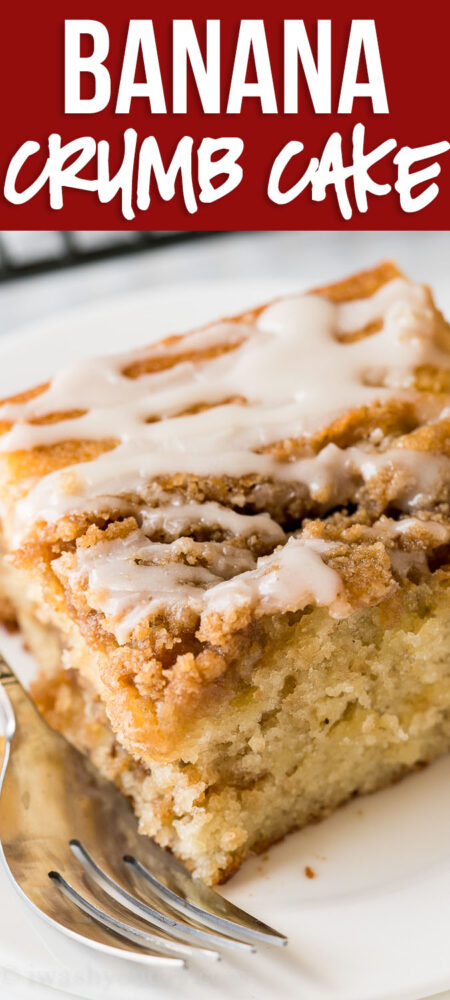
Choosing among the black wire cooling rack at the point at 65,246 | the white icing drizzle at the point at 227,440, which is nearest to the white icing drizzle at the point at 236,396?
the white icing drizzle at the point at 227,440

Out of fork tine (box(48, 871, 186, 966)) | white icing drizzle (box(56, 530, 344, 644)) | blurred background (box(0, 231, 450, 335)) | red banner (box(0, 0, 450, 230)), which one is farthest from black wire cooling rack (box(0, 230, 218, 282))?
fork tine (box(48, 871, 186, 966))

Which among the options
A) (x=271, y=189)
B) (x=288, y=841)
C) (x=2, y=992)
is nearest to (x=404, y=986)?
(x=288, y=841)

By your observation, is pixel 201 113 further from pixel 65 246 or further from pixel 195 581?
pixel 195 581

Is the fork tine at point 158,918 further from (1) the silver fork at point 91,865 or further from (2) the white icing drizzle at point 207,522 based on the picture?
(2) the white icing drizzle at point 207,522

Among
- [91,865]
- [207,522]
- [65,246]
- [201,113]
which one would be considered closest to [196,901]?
[91,865]

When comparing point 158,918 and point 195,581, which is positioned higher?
point 195,581

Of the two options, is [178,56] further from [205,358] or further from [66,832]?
[66,832]
